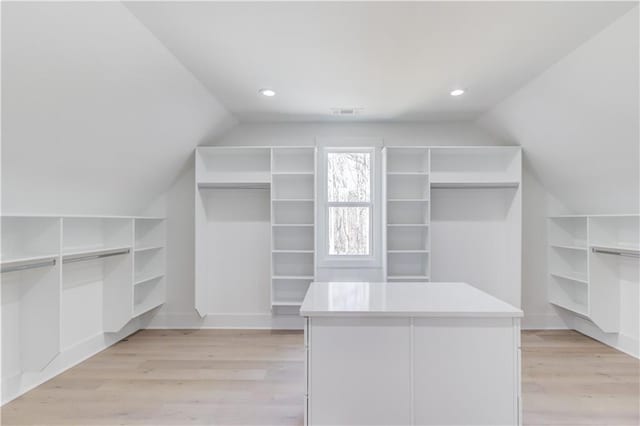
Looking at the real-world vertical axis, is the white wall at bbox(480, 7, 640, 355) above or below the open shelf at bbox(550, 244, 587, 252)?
above

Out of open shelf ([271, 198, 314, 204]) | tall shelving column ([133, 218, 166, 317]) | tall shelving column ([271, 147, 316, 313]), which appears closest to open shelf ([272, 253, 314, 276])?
tall shelving column ([271, 147, 316, 313])

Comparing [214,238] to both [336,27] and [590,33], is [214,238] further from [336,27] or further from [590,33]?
[590,33]

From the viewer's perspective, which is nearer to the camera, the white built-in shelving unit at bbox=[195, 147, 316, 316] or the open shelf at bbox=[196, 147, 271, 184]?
the open shelf at bbox=[196, 147, 271, 184]

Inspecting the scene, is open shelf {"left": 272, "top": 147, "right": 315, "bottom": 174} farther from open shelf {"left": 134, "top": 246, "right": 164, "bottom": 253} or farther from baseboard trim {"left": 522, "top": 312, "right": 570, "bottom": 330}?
baseboard trim {"left": 522, "top": 312, "right": 570, "bottom": 330}

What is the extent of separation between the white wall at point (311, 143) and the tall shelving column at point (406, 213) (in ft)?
0.87

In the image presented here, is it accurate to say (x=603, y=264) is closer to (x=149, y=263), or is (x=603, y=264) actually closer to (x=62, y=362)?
(x=149, y=263)

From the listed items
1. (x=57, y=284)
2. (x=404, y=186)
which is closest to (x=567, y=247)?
(x=404, y=186)

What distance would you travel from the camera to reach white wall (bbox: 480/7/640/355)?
2311mm

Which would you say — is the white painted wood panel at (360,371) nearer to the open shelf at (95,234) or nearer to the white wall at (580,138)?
the white wall at (580,138)

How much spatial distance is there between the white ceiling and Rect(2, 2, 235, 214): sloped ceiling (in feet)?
0.62

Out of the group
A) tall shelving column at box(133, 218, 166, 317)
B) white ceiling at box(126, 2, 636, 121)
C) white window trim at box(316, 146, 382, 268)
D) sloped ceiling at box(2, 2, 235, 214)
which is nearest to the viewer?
sloped ceiling at box(2, 2, 235, 214)

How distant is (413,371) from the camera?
6.13ft

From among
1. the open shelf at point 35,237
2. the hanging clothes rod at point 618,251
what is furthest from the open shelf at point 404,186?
the open shelf at point 35,237

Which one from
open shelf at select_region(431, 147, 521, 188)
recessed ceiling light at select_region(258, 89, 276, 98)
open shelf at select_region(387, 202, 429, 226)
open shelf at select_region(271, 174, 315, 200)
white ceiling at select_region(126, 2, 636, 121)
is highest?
white ceiling at select_region(126, 2, 636, 121)
